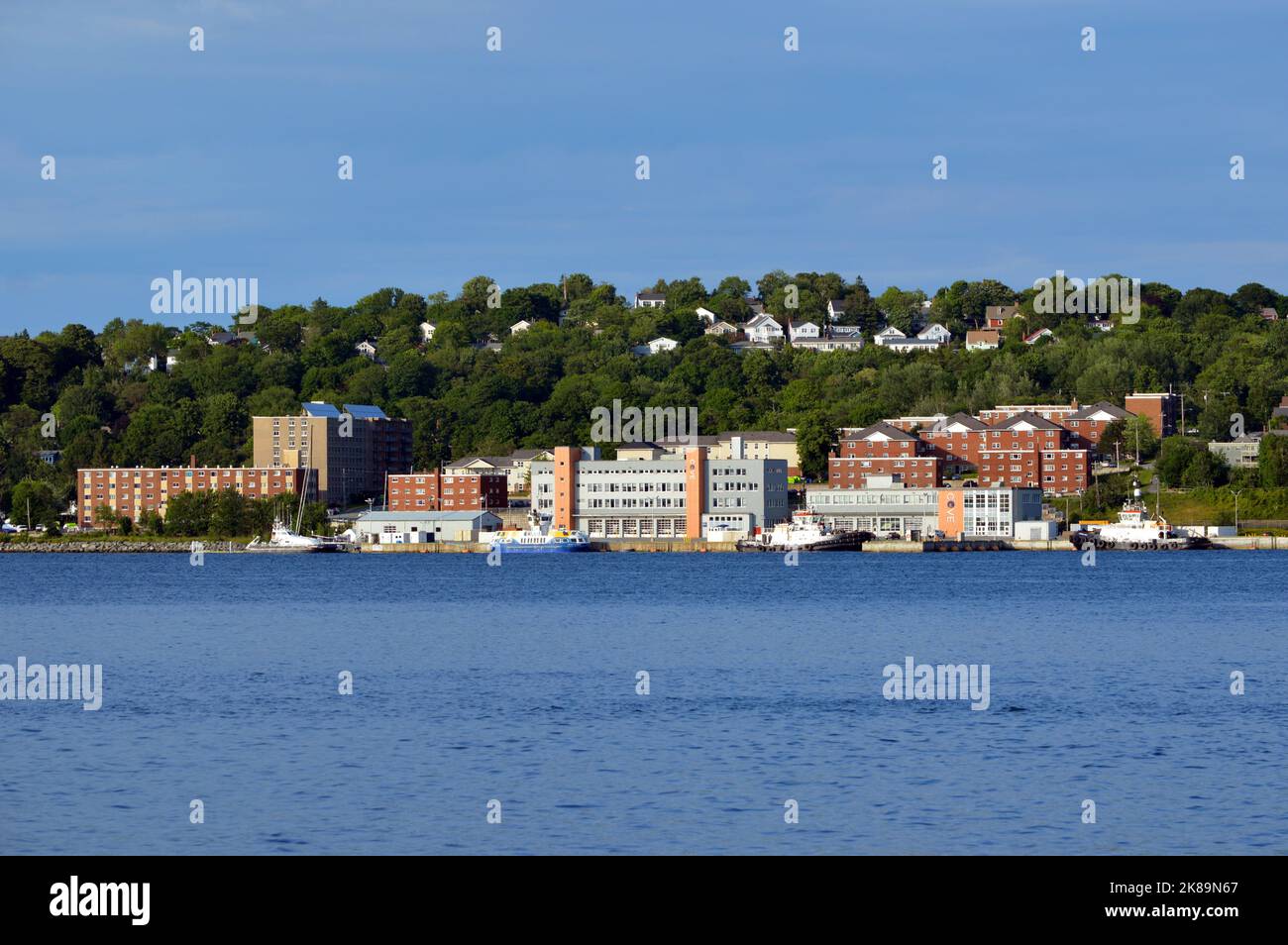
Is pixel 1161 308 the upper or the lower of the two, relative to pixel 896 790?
upper

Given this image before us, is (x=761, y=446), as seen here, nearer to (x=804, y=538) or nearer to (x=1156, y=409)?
(x=804, y=538)

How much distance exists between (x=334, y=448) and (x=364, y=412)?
7.63m

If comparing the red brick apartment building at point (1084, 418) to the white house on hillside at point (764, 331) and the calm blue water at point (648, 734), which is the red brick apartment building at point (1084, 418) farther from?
the calm blue water at point (648, 734)

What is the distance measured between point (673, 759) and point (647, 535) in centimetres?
10046

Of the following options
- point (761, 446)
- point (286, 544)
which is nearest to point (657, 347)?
point (761, 446)

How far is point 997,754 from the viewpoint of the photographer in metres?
22.8

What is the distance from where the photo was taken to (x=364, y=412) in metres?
150

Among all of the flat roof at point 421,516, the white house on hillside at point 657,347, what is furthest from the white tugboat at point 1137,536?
the white house on hillside at point 657,347

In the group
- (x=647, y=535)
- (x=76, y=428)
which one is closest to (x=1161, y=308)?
(x=647, y=535)

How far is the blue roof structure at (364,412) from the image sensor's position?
147125mm
